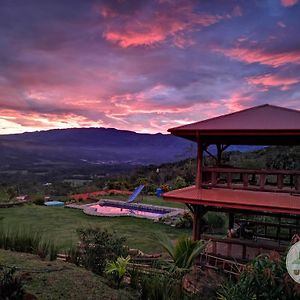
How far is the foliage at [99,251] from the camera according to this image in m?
8.00

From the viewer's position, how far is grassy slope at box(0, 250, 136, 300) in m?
6.52

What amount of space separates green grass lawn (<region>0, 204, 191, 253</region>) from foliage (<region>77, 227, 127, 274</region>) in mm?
2988

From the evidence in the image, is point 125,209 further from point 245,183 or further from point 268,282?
point 268,282

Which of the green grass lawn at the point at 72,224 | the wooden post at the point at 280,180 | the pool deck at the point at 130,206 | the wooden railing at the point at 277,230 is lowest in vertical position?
the green grass lawn at the point at 72,224

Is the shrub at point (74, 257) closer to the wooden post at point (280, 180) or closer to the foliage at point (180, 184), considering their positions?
the wooden post at point (280, 180)

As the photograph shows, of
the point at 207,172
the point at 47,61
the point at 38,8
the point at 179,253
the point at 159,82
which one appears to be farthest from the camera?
the point at 159,82

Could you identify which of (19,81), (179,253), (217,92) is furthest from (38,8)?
(217,92)

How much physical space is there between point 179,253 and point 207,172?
2467 mm

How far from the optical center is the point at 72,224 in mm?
14898

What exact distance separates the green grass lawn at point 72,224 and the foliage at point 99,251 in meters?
2.99

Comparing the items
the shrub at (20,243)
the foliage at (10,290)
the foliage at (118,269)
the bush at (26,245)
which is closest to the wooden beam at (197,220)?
the foliage at (118,269)

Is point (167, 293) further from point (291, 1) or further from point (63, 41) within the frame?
point (63, 41)

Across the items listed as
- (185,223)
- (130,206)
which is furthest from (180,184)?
(185,223)

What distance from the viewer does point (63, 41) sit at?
15758mm
